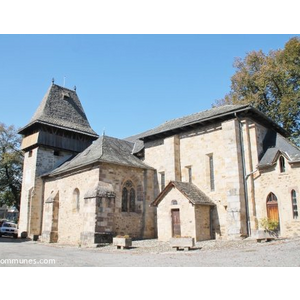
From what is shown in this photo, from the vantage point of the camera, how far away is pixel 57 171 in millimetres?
25016

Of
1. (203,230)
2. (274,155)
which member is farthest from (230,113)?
(203,230)

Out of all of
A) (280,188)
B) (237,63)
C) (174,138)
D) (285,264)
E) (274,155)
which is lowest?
(285,264)

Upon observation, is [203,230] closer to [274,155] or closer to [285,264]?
[274,155]

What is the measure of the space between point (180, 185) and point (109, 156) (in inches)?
209

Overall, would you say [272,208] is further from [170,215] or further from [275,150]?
[170,215]

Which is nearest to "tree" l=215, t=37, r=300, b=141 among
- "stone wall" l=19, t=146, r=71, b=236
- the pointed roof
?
the pointed roof

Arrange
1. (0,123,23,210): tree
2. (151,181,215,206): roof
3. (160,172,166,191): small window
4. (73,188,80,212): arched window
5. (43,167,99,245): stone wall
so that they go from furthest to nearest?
(0,123,23,210): tree → (160,172,166,191): small window → (73,188,80,212): arched window → (43,167,99,245): stone wall → (151,181,215,206): roof

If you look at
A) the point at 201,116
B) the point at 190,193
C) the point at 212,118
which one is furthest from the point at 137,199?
the point at 212,118

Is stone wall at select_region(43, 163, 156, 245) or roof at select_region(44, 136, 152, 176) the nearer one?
stone wall at select_region(43, 163, 156, 245)

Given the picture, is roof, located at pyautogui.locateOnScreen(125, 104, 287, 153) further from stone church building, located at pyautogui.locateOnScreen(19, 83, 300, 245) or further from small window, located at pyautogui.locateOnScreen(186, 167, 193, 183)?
small window, located at pyautogui.locateOnScreen(186, 167, 193, 183)

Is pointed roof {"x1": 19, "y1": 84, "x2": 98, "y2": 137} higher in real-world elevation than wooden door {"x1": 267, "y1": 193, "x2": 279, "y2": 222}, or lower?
higher

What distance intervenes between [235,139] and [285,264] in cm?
1082

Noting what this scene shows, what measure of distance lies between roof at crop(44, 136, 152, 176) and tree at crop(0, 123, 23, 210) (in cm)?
1384

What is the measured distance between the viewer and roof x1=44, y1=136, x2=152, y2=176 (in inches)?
837
